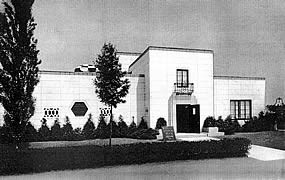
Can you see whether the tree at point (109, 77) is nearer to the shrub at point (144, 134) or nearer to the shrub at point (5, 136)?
the shrub at point (144, 134)

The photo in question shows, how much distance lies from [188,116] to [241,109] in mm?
1355

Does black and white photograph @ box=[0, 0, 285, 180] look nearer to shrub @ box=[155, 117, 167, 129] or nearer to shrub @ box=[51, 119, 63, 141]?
shrub @ box=[155, 117, 167, 129]

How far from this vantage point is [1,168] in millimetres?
2971

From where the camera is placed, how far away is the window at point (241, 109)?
190 inches

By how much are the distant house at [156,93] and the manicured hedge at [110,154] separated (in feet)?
5.47

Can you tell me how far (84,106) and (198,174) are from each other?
384 cm

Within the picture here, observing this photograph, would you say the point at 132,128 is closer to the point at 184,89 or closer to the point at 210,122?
the point at 184,89

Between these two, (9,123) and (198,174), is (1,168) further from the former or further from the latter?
(198,174)

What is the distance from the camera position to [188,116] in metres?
6.17

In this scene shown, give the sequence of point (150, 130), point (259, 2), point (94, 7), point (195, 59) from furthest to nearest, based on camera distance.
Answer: point (195, 59), point (150, 130), point (259, 2), point (94, 7)

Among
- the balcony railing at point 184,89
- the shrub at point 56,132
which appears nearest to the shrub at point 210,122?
the balcony railing at point 184,89

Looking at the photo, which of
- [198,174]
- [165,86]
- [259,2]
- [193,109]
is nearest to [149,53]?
[165,86]

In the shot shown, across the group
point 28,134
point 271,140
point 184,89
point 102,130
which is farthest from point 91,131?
point 271,140

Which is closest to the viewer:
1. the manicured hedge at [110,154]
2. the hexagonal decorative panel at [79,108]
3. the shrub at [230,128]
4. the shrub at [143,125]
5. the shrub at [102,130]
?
the manicured hedge at [110,154]
